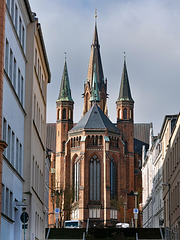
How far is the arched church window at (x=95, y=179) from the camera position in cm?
12469

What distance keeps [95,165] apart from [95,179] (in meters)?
2.75

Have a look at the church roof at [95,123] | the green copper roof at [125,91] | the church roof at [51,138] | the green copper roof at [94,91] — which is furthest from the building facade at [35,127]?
the church roof at [51,138]

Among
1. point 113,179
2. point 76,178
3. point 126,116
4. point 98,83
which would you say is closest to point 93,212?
point 76,178

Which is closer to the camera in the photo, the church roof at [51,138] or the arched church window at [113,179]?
the arched church window at [113,179]

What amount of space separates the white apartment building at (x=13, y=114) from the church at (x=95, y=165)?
80890 mm

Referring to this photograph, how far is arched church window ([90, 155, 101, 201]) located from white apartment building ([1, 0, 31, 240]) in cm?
9096

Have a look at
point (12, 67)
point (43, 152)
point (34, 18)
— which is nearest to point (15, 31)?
point (12, 67)

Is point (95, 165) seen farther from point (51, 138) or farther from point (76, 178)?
point (51, 138)

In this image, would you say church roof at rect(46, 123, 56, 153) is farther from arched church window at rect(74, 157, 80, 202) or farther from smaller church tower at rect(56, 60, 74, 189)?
arched church window at rect(74, 157, 80, 202)

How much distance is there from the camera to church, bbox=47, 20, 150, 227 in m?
123

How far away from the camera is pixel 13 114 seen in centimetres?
3008

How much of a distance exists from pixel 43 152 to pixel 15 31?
17875 millimetres

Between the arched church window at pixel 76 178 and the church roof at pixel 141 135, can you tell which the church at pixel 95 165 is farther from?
the church roof at pixel 141 135

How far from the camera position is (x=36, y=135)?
4016 cm
